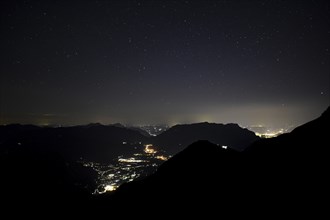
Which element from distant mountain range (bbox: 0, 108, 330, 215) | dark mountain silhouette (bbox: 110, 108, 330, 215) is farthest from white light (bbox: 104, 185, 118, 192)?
dark mountain silhouette (bbox: 110, 108, 330, 215)

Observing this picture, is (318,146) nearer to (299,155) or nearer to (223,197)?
(299,155)

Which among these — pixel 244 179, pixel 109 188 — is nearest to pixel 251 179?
pixel 244 179

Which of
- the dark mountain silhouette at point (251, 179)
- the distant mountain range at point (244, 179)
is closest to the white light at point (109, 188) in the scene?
the distant mountain range at point (244, 179)

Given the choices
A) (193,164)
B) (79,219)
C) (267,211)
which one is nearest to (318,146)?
(267,211)

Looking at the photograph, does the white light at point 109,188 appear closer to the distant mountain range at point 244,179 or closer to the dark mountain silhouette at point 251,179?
the distant mountain range at point 244,179

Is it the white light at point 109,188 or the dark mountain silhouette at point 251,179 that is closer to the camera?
the dark mountain silhouette at point 251,179

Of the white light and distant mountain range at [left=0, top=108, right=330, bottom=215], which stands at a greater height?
distant mountain range at [left=0, top=108, right=330, bottom=215]

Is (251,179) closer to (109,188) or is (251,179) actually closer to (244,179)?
(244,179)

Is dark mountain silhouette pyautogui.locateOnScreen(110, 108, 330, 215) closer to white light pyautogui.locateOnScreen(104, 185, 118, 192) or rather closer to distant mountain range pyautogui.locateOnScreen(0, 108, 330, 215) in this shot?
distant mountain range pyautogui.locateOnScreen(0, 108, 330, 215)
